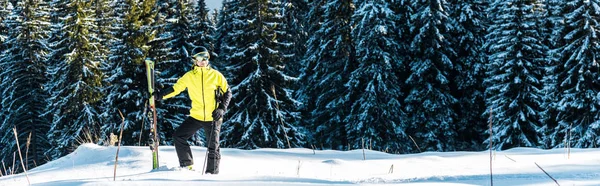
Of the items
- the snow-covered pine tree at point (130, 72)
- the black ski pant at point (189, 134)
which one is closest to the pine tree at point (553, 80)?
the snow-covered pine tree at point (130, 72)

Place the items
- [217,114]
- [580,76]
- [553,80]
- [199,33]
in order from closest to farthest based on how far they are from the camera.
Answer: [217,114]
[580,76]
[553,80]
[199,33]

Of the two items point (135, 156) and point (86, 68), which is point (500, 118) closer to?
point (86, 68)

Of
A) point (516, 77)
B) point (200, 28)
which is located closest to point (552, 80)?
point (516, 77)

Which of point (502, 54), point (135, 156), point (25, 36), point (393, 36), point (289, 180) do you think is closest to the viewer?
point (289, 180)

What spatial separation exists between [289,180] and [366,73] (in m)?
24.4

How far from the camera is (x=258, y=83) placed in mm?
28375

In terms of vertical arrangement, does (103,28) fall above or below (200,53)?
above

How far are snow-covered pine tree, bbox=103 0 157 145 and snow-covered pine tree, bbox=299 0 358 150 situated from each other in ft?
28.9

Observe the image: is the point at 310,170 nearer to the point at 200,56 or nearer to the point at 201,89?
the point at 201,89

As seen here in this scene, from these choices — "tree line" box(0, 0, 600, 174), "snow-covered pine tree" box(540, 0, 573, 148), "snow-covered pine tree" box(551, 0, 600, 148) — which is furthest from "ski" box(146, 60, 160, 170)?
"snow-covered pine tree" box(540, 0, 573, 148)

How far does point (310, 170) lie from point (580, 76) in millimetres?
23622

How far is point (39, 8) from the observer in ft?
118

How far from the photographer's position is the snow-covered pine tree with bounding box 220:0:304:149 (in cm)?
2769

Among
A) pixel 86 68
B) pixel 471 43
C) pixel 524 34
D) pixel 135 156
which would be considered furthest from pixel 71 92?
pixel 135 156
